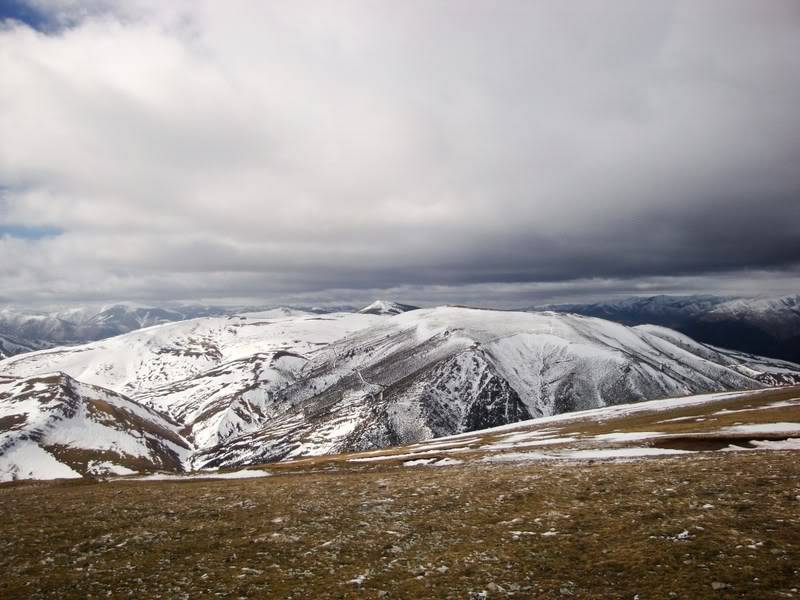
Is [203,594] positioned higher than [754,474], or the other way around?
[203,594]

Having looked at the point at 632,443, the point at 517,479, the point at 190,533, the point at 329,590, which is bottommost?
the point at 632,443

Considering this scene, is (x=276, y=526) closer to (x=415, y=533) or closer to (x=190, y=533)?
(x=190, y=533)

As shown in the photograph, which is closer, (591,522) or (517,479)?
(591,522)

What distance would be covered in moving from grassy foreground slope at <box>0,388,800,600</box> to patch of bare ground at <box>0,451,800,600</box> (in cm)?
7

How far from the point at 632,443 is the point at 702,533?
3524 centimetres

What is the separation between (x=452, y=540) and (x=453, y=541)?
147 millimetres

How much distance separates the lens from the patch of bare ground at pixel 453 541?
13.4 m

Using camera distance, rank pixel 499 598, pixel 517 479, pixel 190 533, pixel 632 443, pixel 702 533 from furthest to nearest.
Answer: pixel 632 443
pixel 517 479
pixel 190 533
pixel 702 533
pixel 499 598

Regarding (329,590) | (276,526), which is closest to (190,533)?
(276,526)

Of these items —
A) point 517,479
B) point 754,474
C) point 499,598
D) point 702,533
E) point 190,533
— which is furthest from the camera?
point 517,479

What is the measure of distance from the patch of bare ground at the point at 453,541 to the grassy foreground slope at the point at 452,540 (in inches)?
2.8

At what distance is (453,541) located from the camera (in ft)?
58.0

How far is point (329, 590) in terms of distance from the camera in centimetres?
1384

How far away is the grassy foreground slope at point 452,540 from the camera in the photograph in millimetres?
13469
